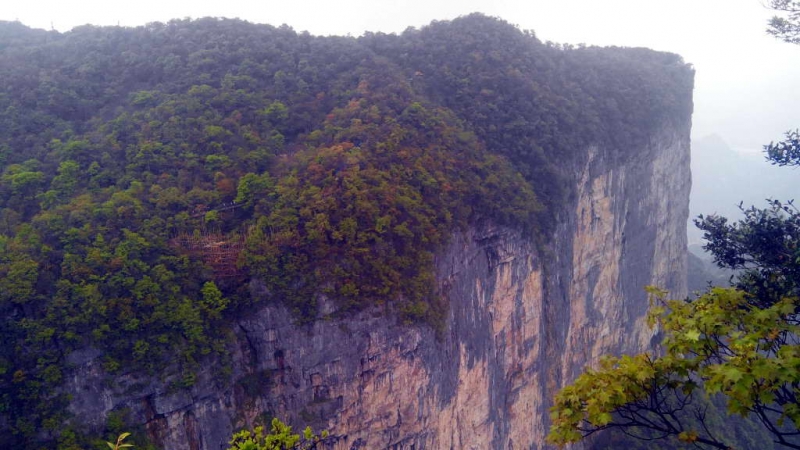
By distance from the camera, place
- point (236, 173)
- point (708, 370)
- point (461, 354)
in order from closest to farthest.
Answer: point (708, 370)
point (236, 173)
point (461, 354)

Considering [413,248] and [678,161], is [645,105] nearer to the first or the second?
[678,161]

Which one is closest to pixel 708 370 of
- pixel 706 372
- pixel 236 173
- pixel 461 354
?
pixel 706 372

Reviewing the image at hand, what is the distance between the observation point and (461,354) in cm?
1414

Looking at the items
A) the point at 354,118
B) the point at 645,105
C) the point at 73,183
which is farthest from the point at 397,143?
the point at 645,105

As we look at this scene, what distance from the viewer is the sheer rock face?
35.6 feet

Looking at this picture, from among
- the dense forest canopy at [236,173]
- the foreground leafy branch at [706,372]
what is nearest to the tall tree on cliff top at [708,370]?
the foreground leafy branch at [706,372]

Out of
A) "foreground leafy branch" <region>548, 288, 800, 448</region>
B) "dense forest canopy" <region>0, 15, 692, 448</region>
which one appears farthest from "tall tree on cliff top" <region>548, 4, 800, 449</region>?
"dense forest canopy" <region>0, 15, 692, 448</region>

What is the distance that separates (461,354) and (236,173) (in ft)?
24.0

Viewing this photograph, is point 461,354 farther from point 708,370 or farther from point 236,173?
point 708,370

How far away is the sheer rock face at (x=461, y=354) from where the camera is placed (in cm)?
1086

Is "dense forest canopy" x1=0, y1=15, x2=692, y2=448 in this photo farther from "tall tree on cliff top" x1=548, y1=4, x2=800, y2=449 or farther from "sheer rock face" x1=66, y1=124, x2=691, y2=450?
"tall tree on cliff top" x1=548, y1=4, x2=800, y2=449

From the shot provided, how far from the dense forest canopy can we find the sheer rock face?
527mm

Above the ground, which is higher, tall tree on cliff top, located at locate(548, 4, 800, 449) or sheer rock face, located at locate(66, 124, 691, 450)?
tall tree on cliff top, located at locate(548, 4, 800, 449)

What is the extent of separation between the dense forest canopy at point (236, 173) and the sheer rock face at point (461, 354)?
527mm
